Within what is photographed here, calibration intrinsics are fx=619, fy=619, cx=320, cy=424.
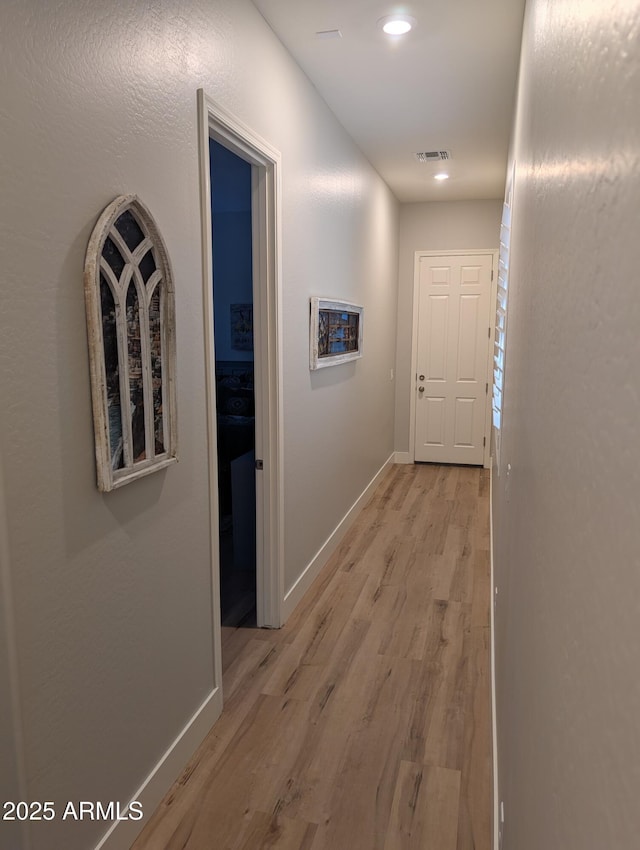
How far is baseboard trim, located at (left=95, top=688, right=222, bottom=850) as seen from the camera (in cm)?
177

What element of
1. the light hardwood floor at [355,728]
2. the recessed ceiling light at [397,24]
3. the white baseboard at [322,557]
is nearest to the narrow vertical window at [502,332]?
the recessed ceiling light at [397,24]

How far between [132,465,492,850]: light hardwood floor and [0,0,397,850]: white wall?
0.26m

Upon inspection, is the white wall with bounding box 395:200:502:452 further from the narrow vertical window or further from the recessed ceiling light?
the recessed ceiling light

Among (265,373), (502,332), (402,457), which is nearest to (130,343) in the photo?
(265,373)

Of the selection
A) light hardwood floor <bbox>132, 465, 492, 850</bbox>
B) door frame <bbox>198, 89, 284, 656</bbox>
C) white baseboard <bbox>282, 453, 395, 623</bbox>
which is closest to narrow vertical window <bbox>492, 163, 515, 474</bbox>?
light hardwood floor <bbox>132, 465, 492, 850</bbox>

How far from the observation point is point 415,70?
3.18 m

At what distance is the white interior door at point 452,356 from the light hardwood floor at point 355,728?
9.37 ft

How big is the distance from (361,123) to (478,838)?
384 cm

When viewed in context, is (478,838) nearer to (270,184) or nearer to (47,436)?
(47,436)

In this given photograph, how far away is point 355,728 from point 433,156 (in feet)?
13.2

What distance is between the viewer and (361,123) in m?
3.99

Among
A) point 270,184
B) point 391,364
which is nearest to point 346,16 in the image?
point 270,184

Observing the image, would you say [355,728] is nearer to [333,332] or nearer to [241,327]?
[333,332]

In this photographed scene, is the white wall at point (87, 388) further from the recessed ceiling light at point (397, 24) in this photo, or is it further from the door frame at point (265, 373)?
the recessed ceiling light at point (397, 24)
